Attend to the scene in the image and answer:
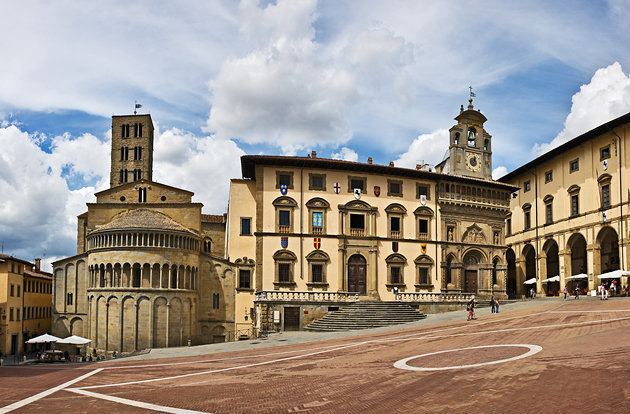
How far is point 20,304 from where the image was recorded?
72000mm

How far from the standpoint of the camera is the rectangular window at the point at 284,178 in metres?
55.7

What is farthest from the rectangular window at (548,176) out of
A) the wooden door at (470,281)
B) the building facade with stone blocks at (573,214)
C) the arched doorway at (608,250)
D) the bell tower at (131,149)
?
the bell tower at (131,149)

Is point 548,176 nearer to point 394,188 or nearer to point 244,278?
point 394,188

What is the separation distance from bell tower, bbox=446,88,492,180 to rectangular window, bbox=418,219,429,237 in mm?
11029

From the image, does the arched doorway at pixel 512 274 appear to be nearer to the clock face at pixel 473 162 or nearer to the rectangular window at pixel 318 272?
the clock face at pixel 473 162

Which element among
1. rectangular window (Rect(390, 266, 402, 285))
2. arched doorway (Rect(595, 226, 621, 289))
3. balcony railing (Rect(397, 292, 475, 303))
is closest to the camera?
balcony railing (Rect(397, 292, 475, 303))

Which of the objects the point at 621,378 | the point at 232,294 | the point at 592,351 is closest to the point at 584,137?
the point at 232,294

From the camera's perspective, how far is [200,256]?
59.4 m

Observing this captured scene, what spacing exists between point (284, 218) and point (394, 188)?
1193 cm

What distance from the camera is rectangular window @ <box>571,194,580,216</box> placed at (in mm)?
62562

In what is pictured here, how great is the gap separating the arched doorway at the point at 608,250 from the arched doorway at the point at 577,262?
100 inches

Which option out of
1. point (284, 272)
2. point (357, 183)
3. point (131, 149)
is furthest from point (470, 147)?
point (131, 149)

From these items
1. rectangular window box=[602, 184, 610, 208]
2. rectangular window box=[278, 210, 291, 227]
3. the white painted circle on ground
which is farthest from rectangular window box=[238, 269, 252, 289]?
rectangular window box=[602, 184, 610, 208]

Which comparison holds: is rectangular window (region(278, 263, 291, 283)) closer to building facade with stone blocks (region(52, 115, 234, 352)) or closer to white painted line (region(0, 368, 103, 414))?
building facade with stone blocks (region(52, 115, 234, 352))
